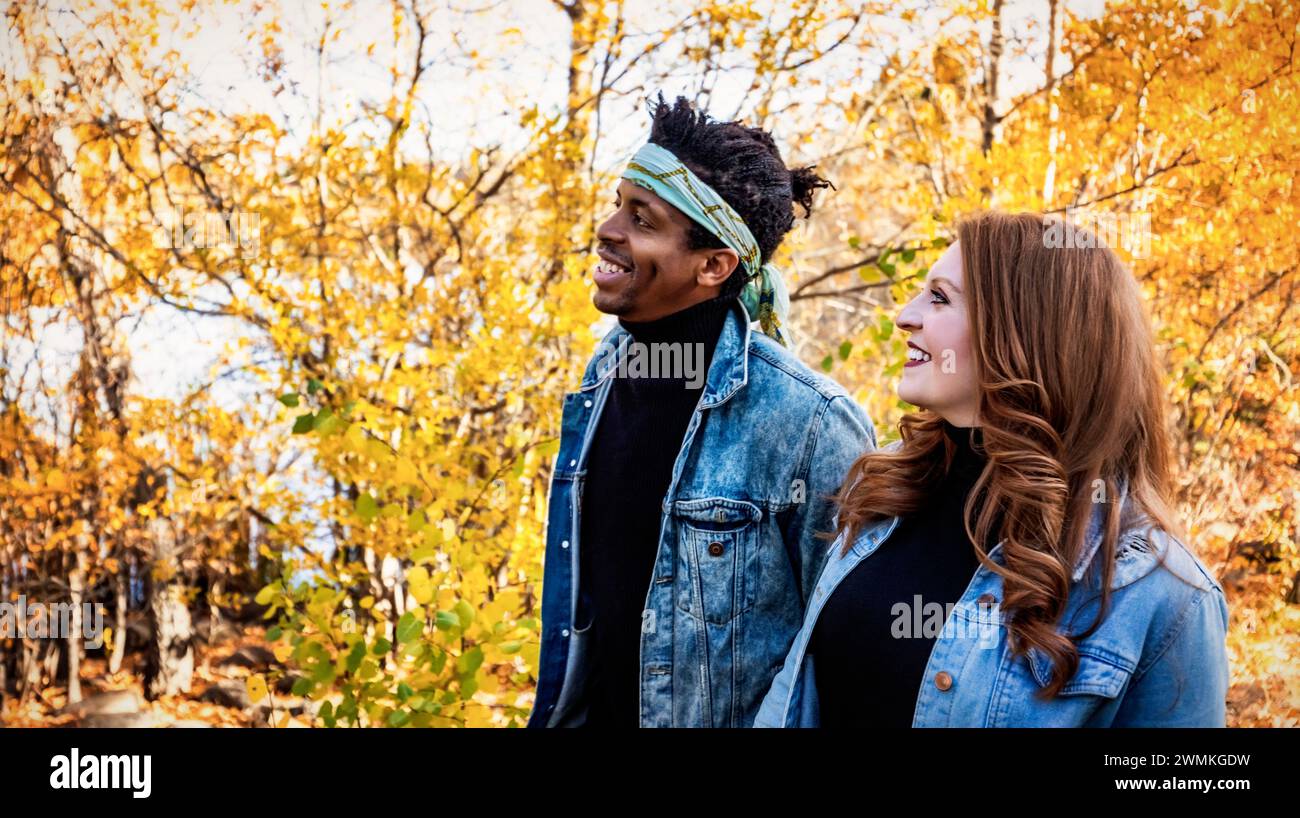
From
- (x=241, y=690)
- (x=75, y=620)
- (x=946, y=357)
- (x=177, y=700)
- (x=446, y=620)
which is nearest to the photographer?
(x=946, y=357)

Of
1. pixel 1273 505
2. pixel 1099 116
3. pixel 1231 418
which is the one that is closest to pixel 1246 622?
pixel 1273 505

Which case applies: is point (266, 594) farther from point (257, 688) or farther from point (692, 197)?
point (692, 197)

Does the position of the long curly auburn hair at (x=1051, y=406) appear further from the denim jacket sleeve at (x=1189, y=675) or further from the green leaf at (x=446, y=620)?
the green leaf at (x=446, y=620)

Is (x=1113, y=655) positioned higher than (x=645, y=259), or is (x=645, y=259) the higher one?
(x=645, y=259)

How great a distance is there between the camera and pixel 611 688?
2.23m

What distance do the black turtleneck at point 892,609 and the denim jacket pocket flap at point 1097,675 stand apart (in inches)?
7.9

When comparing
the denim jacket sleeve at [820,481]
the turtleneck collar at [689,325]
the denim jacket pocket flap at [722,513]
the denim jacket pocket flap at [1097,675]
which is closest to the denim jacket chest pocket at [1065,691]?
the denim jacket pocket flap at [1097,675]

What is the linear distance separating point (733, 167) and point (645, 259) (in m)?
0.29

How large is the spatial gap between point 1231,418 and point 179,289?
189 inches

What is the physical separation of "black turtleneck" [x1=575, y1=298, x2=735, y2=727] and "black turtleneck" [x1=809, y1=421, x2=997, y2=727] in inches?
19.2

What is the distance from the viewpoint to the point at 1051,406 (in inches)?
66.5

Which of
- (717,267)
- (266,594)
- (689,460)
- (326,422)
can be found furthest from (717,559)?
(266,594)

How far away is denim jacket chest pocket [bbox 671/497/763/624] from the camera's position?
2057 millimetres
